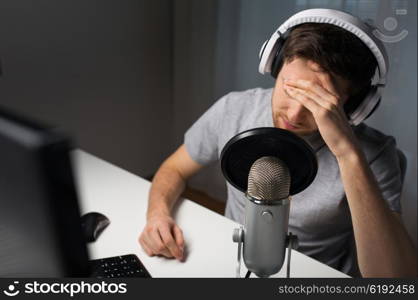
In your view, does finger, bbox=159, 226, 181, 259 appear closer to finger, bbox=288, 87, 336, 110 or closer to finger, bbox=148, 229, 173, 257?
finger, bbox=148, 229, 173, 257

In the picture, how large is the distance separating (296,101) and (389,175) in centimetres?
30

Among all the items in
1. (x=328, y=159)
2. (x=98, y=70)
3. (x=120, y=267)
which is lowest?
(x=120, y=267)

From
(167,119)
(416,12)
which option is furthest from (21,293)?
(167,119)

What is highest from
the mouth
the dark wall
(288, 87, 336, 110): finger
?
the dark wall

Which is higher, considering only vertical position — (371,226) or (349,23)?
(349,23)

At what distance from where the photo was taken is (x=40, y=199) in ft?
0.99

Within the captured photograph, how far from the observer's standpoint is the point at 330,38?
0.78m

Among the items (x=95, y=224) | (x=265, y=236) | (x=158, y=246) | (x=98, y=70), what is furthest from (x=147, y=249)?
(x=98, y=70)

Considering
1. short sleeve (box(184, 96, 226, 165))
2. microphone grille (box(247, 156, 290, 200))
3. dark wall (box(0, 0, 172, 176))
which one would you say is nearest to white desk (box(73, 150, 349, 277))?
short sleeve (box(184, 96, 226, 165))

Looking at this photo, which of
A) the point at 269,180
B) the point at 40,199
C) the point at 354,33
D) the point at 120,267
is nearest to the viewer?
the point at 40,199

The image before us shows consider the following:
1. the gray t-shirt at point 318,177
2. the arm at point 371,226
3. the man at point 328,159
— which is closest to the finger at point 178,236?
the man at point 328,159

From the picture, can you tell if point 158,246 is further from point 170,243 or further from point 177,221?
point 177,221

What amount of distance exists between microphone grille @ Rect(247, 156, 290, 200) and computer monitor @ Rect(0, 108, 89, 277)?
0.29 metres

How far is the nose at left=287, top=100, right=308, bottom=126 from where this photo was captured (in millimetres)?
811
